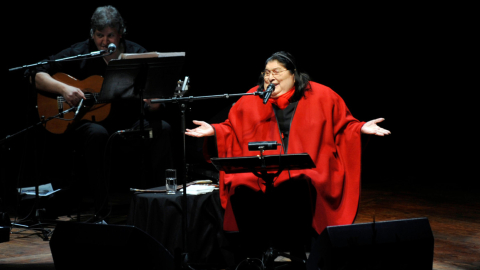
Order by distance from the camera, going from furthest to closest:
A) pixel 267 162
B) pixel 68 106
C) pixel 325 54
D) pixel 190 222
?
pixel 325 54 < pixel 68 106 < pixel 190 222 < pixel 267 162

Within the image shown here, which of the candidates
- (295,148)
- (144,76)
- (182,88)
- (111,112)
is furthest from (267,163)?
(111,112)

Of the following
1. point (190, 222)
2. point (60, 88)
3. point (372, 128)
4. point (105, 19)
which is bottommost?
point (190, 222)

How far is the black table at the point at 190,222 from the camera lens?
3.26 meters

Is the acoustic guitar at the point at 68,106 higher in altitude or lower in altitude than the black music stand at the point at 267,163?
higher

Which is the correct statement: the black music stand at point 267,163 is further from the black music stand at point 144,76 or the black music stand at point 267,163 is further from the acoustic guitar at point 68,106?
the acoustic guitar at point 68,106

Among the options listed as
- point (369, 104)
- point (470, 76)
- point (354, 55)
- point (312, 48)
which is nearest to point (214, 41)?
point (312, 48)

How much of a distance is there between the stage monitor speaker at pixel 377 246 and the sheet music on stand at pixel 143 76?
1.81 m

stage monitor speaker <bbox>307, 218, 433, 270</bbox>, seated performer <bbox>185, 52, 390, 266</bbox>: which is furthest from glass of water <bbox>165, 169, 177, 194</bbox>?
stage monitor speaker <bbox>307, 218, 433, 270</bbox>

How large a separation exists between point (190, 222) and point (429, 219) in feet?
7.38

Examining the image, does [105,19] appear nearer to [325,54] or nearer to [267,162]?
[267,162]

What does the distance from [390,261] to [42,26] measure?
15.6 feet

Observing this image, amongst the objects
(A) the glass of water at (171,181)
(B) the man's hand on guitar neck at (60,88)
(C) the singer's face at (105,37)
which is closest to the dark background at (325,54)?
(B) the man's hand on guitar neck at (60,88)

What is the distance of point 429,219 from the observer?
14.3 ft

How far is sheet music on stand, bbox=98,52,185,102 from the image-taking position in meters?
3.52
